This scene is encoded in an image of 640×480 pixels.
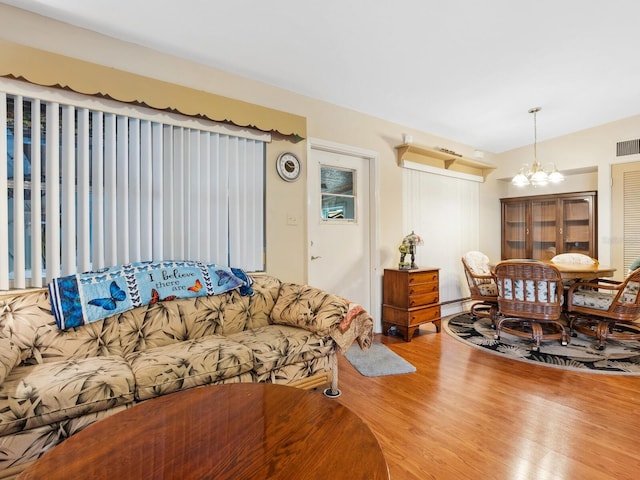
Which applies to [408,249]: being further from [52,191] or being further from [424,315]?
[52,191]

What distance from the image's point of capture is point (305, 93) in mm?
3074

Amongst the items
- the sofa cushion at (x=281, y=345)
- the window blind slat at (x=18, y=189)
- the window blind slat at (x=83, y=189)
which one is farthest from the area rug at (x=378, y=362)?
the window blind slat at (x=18, y=189)

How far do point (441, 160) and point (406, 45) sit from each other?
2.29 m

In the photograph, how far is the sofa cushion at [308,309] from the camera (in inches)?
84.8

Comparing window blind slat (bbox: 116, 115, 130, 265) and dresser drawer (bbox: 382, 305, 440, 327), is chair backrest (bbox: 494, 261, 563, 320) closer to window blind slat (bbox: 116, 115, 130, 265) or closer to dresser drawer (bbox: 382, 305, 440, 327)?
dresser drawer (bbox: 382, 305, 440, 327)

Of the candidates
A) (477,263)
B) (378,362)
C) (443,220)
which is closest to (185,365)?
(378,362)

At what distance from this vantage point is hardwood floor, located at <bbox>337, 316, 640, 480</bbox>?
152 centimetres

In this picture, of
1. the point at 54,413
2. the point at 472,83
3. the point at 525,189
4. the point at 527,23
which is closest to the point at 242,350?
the point at 54,413

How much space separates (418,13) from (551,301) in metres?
2.72

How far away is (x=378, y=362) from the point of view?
278 cm

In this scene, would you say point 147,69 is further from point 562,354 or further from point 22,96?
point 562,354

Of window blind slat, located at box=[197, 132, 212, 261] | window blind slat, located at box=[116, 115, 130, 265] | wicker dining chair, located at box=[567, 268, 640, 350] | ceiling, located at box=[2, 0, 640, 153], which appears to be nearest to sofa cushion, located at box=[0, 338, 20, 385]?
window blind slat, located at box=[116, 115, 130, 265]

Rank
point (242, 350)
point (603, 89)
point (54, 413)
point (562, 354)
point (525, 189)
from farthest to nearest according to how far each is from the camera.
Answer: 1. point (525, 189)
2. point (603, 89)
3. point (562, 354)
4. point (242, 350)
5. point (54, 413)

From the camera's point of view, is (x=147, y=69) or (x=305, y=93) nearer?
(x=147, y=69)
